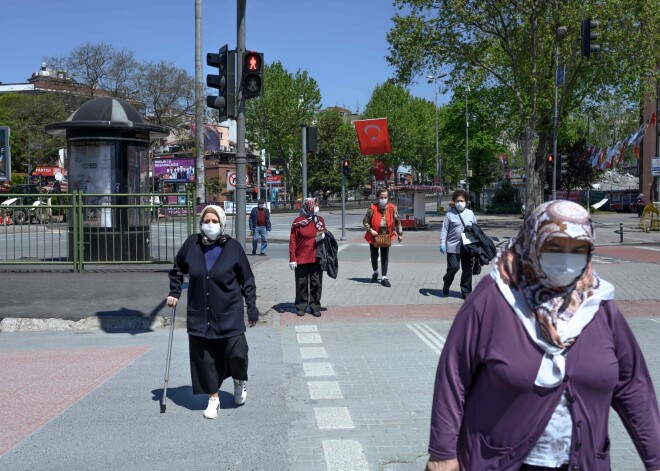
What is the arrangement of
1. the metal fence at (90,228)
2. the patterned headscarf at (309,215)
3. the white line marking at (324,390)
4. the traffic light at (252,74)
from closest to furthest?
the white line marking at (324,390) → the patterned headscarf at (309,215) → the traffic light at (252,74) → the metal fence at (90,228)

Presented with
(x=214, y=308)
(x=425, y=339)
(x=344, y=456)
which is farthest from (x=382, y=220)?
(x=344, y=456)

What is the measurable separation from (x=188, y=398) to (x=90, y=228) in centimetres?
786

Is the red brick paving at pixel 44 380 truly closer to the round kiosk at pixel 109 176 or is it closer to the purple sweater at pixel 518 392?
the purple sweater at pixel 518 392

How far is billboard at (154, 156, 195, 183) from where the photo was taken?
166ft

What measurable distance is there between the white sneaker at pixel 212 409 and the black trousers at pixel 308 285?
181 inches

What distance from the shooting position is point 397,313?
1080 centimetres

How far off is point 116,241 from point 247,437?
9244mm

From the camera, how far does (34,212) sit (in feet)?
44.3

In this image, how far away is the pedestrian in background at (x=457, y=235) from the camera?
37.1ft

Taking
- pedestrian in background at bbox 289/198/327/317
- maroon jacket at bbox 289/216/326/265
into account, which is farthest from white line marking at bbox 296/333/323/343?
maroon jacket at bbox 289/216/326/265

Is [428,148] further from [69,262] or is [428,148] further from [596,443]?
[596,443]

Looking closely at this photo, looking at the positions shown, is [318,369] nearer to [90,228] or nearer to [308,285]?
[308,285]

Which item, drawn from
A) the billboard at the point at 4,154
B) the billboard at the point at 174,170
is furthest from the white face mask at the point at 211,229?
the billboard at the point at 174,170

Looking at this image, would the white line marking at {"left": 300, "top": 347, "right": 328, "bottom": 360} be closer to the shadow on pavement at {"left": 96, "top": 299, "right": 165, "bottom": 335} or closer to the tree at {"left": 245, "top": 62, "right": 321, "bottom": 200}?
the shadow on pavement at {"left": 96, "top": 299, "right": 165, "bottom": 335}
